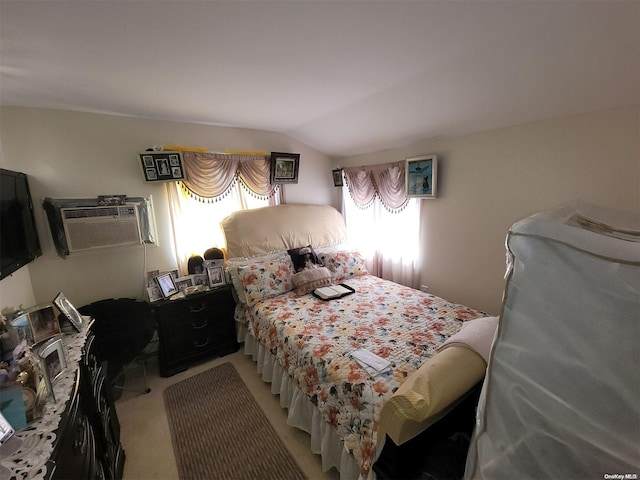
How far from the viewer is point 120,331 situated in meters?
2.05

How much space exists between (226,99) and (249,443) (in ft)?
8.19

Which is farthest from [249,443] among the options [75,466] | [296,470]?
[75,466]

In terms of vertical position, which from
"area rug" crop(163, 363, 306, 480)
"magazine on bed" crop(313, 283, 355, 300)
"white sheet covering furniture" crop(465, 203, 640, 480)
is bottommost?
"area rug" crop(163, 363, 306, 480)

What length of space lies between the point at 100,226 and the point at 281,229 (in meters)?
1.60

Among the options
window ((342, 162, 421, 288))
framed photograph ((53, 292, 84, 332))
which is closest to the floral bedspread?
window ((342, 162, 421, 288))

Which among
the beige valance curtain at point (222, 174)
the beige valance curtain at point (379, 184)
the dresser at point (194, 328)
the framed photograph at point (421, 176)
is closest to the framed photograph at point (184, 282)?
the dresser at point (194, 328)

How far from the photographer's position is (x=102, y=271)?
2.28 metres

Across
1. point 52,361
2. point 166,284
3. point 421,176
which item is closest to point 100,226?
point 166,284

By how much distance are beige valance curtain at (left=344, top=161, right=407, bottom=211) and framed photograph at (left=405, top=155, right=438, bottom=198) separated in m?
0.11

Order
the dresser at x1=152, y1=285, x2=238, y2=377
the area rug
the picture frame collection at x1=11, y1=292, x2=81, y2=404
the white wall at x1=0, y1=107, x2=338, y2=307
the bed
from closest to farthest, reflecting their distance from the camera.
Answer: the picture frame collection at x1=11, y1=292, x2=81, y2=404 → the bed → the area rug → the white wall at x1=0, y1=107, x2=338, y2=307 → the dresser at x1=152, y1=285, x2=238, y2=377

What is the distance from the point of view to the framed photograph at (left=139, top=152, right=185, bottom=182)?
2.30 meters

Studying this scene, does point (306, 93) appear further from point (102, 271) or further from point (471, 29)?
point (102, 271)

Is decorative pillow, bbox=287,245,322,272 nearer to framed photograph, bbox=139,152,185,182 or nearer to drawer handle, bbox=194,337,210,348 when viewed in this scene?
drawer handle, bbox=194,337,210,348

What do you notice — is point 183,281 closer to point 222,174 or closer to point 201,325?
point 201,325
